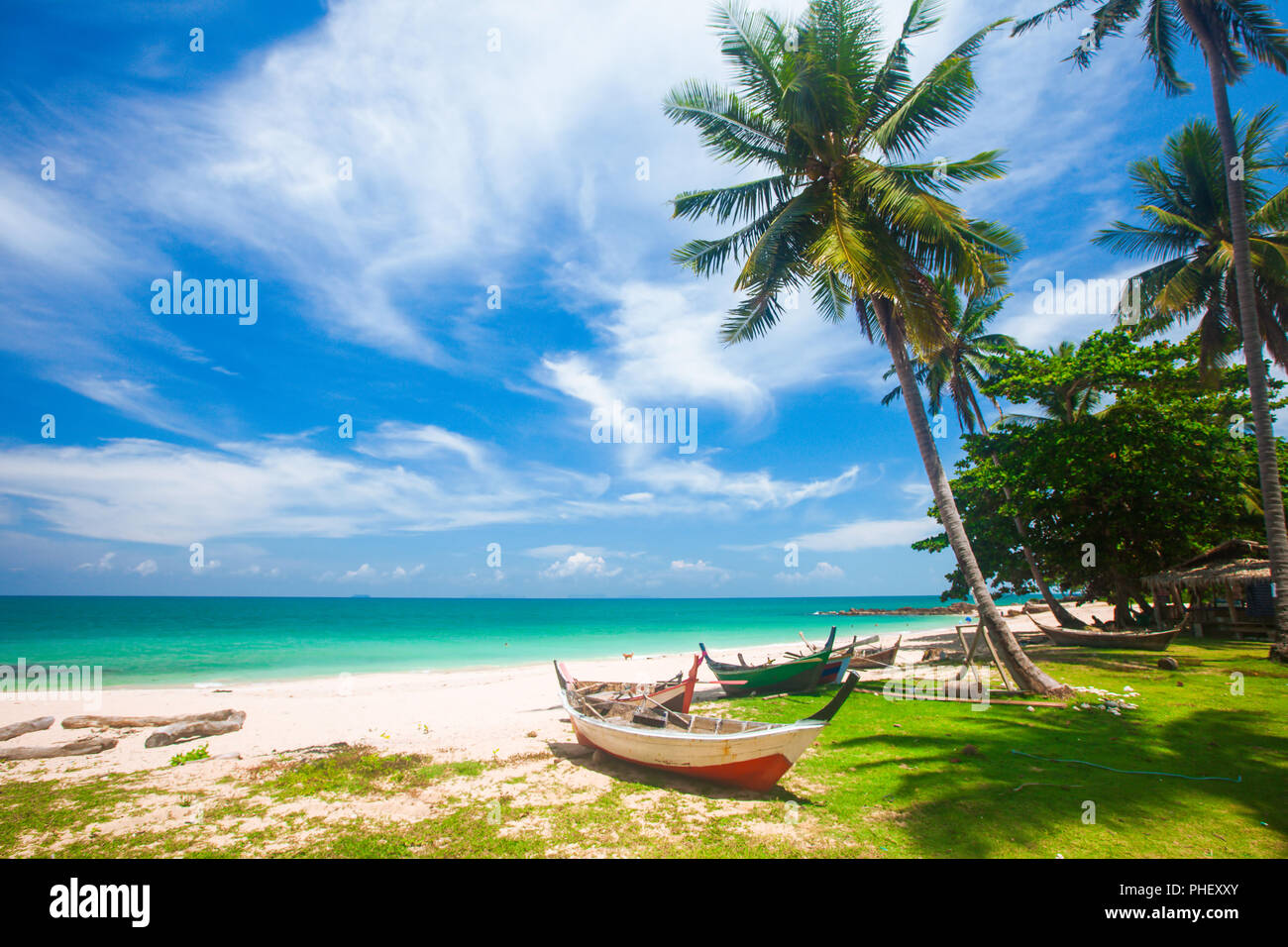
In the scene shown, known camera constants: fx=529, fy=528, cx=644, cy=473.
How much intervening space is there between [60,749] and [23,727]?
2.50m

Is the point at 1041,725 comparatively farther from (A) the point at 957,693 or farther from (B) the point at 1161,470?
(B) the point at 1161,470

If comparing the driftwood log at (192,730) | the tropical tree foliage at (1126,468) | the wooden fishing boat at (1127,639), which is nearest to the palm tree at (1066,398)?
the tropical tree foliage at (1126,468)

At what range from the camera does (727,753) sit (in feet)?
20.1

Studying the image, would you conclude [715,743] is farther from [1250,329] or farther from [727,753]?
[1250,329]

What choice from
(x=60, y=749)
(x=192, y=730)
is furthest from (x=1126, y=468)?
(x=60, y=749)

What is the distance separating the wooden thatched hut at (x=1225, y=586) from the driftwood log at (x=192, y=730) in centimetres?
2488

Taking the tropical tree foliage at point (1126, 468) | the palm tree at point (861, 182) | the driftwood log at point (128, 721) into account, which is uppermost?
the palm tree at point (861, 182)

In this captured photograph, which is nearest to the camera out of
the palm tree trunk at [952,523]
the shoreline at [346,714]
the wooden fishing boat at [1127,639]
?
the shoreline at [346,714]

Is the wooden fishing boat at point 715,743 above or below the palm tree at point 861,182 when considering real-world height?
below

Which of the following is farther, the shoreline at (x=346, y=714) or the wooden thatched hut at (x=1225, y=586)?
the wooden thatched hut at (x=1225, y=586)

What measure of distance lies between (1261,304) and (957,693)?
14.8m

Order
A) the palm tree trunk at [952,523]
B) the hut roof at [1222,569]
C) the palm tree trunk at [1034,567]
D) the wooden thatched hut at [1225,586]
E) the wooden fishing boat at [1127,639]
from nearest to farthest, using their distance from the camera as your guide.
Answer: the palm tree trunk at [952,523] < the hut roof at [1222,569] < the wooden thatched hut at [1225,586] < the wooden fishing boat at [1127,639] < the palm tree trunk at [1034,567]

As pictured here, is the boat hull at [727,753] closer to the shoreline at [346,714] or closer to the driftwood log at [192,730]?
the shoreline at [346,714]

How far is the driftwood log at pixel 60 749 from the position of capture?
27.8 feet
